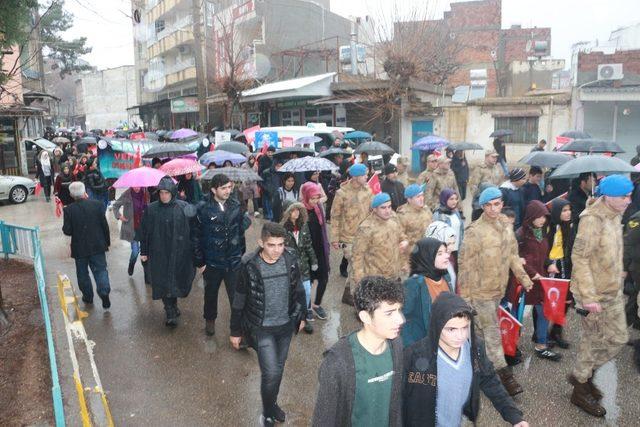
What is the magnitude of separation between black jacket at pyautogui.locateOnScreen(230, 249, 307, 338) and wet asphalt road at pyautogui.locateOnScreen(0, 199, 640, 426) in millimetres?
925

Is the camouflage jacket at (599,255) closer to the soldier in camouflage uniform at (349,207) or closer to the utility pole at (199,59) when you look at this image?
the soldier in camouflage uniform at (349,207)

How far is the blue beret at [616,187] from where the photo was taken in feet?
14.6

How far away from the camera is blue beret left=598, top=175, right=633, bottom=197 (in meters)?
4.44

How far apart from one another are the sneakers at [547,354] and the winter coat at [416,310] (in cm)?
258

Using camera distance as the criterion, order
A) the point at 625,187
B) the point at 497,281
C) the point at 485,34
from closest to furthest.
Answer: the point at 625,187
the point at 497,281
the point at 485,34

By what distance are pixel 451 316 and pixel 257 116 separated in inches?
1120

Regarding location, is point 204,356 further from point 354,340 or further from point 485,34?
point 485,34

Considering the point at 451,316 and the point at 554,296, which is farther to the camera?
the point at 554,296

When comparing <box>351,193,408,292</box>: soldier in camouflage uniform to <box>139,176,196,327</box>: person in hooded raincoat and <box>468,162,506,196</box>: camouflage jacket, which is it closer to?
<box>139,176,196,327</box>: person in hooded raincoat

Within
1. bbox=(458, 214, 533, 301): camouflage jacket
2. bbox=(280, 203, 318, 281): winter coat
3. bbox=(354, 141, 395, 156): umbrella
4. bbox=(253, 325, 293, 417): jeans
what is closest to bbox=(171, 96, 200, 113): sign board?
bbox=(354, 141, 395, 156): umbrella

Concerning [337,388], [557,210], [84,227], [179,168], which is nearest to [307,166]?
[179,168]

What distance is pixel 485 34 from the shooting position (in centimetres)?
3784

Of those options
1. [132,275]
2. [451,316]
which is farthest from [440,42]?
[451,316]

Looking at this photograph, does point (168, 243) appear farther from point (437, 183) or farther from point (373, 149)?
point (373, 149)
